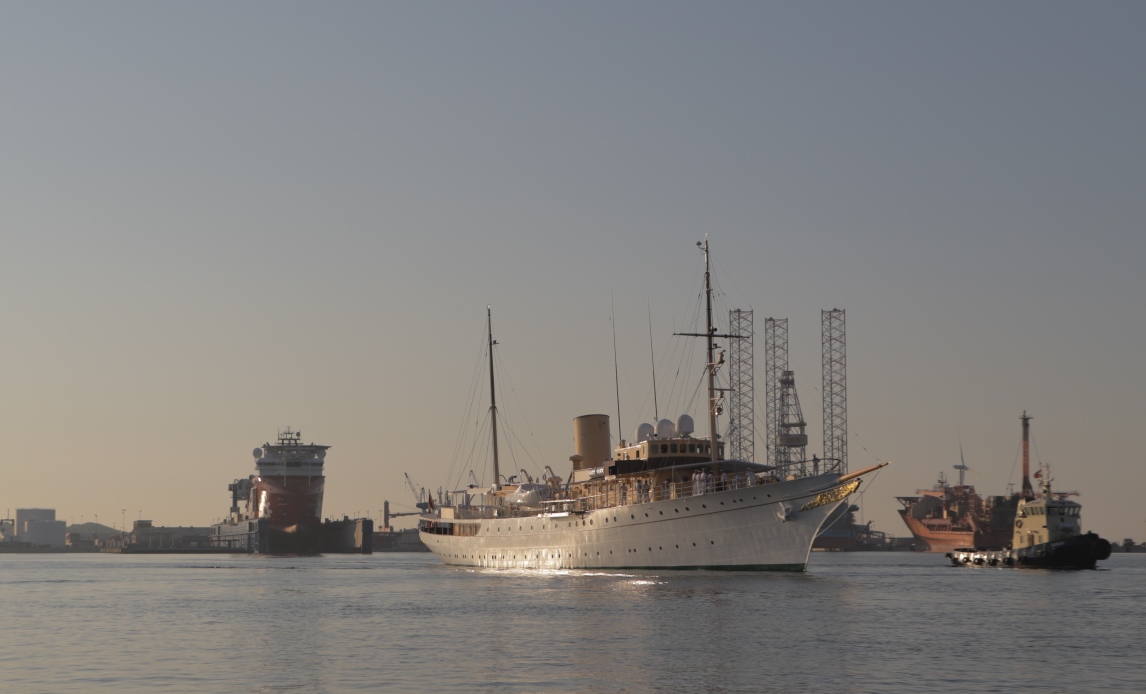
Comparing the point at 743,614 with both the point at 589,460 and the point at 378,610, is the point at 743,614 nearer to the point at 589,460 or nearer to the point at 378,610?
the point at 378,610

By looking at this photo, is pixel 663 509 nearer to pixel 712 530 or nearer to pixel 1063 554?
pixel 712 530

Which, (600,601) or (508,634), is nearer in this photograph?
(508,634)

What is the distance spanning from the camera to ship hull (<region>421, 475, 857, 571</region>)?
227 ft

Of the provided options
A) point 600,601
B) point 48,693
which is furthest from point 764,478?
point 48,693

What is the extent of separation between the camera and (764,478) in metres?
71.7

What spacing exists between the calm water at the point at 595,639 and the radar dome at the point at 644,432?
14.8m

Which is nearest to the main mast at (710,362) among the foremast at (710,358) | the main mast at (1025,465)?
the foremast at (710,358)

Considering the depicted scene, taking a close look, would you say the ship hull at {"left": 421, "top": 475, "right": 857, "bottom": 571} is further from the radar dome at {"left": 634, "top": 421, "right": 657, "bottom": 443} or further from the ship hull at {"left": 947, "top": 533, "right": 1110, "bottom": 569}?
the ship hull at {"left": 947, "top": 533, "right": 1110, "bottom": 569}

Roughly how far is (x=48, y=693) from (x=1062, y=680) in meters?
24.8

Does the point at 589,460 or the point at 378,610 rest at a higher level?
the point at 589,460

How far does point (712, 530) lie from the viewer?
71.2 metres

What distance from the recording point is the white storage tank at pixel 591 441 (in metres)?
94.5

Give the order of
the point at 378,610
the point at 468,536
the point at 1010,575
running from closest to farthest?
the point at 378,610, the point at 1010,575, the point at 468,536

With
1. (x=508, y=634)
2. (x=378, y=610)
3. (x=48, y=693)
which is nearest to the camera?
(x=48, y=693)
